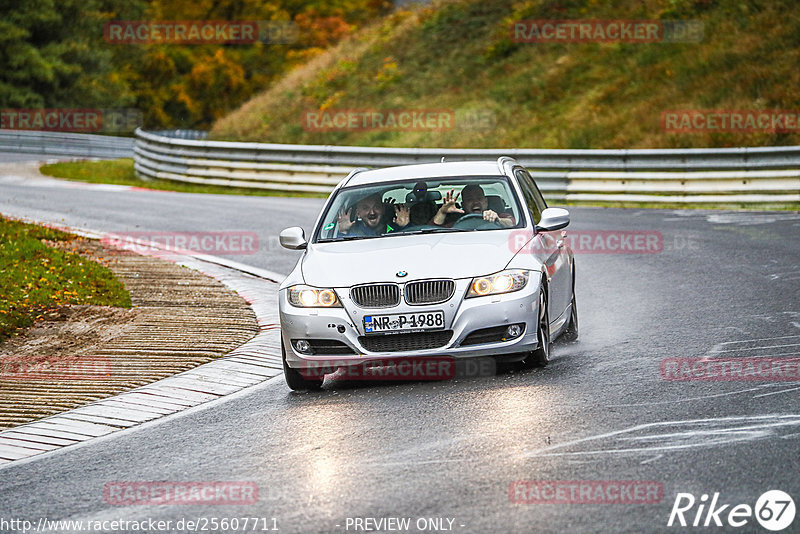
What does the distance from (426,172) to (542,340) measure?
2.16 metres

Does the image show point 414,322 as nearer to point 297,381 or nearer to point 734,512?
point 297,381

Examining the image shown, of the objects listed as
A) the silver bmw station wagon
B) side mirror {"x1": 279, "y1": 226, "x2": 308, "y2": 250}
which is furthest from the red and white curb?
side mirror {"x1": 279, "y1": 226, "x2": 308, "y2": 250}

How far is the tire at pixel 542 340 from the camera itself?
8922 millimetres

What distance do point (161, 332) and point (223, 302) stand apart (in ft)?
5.65

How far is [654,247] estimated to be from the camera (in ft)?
54.1

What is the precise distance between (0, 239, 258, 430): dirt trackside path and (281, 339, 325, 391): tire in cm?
128

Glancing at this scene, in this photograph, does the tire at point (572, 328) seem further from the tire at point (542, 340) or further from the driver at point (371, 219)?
the driver at point (371, 219)

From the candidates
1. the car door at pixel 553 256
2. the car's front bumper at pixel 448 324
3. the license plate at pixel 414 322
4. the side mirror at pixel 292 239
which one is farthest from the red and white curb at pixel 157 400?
the car door at pixel 553 256

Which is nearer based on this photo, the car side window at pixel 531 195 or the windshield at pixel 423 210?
the windshield at pixel 423 210

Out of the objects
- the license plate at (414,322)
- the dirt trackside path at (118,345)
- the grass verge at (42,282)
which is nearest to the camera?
the license plate at (414,322)

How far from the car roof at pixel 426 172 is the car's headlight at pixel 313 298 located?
1.69 meters

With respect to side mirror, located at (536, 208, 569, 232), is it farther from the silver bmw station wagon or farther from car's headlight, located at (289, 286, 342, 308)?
car's headlight, located at (289, 286, 342, 308)

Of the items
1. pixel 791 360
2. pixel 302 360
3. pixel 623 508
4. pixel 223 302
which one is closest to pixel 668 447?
pixel 623 508

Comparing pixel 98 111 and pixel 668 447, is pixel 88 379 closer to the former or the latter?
pixel 668 447
